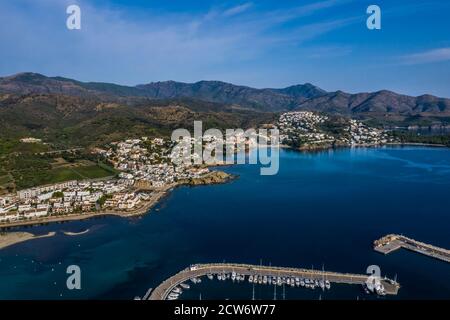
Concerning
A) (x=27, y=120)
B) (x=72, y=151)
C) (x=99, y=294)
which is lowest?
(x=99, y=294)

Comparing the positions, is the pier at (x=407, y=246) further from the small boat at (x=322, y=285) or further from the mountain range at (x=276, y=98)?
the mountain range at (x=276, y=98)

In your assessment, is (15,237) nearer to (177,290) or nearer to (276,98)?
(177,290)

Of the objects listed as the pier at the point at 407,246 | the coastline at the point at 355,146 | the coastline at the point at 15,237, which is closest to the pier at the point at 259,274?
the pier at the point at 407,246

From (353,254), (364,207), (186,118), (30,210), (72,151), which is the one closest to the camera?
(353,254)

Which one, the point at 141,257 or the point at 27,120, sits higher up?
the point at 27,120

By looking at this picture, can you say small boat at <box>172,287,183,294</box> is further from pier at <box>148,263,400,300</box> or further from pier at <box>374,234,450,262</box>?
pier at <box>374,234,450,262</box>

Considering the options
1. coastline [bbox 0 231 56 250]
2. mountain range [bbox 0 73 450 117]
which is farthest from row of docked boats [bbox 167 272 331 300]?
mountain range [bbox 0 73 450 117]
